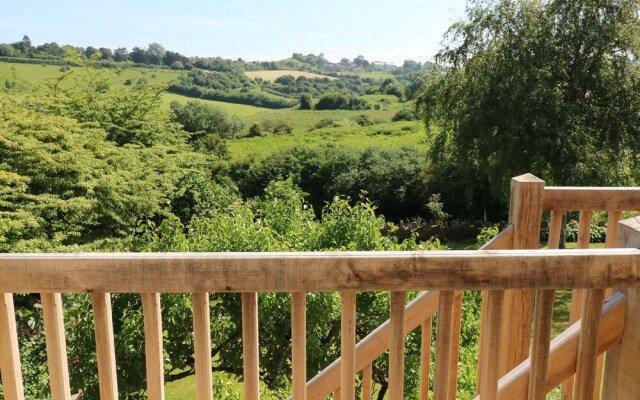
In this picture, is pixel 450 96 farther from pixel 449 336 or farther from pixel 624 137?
pixel 449 336

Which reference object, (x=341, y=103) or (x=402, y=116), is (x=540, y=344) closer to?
(x=402, y=116)

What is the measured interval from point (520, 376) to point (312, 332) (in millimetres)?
3723

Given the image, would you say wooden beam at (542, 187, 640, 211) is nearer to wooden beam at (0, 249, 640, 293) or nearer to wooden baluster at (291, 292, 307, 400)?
wooden beam at (0, 249, 640, 293)

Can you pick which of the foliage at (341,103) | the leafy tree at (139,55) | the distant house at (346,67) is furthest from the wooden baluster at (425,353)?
the distant house at (346,67)

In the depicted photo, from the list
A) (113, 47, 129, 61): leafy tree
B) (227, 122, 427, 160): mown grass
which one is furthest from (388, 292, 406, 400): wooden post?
(113, 47, 129, 61): leafy tree

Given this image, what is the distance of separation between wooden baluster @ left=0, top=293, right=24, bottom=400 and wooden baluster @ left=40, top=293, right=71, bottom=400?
8 centimetres

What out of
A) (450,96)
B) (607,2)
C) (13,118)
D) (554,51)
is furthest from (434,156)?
(13,118)

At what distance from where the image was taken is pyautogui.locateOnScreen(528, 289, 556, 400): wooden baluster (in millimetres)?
1294

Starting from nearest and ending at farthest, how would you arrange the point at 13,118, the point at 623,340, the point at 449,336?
the point at 449,336 → the point at 623,340 → the point at 13,118

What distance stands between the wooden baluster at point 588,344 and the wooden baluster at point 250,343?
32.8 inches

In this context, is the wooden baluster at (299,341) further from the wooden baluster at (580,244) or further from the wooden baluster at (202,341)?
the wooden baluster at (580,244)

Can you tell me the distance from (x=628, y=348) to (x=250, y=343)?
1.01 meters

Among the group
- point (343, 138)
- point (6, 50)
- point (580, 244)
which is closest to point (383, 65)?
point (6, 50)

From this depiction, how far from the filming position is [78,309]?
5375mm
